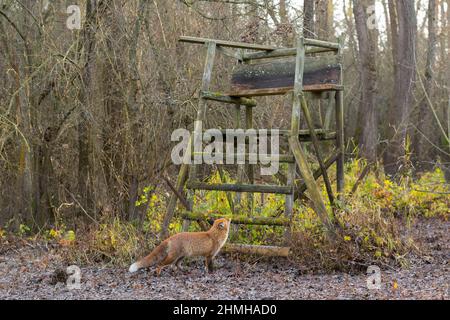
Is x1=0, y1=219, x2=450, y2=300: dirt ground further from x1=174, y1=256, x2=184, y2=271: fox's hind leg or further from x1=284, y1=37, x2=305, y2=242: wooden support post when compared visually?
x1=284, y1=37, x2=305, y2=242: wooden support post

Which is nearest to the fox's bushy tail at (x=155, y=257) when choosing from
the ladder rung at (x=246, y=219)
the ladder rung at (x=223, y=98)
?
the ladder rung at (x=246, y=219)

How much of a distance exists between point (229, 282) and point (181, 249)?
0.62 meters

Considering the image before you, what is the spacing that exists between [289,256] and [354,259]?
0.80 meters

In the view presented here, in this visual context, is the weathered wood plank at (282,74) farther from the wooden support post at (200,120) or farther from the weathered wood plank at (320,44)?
the wooden support post at (200,120)

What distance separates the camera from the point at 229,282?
769 cm

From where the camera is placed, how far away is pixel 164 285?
7.50m

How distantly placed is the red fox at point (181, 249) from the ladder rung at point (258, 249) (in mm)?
601

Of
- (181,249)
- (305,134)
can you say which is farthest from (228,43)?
(181,249)

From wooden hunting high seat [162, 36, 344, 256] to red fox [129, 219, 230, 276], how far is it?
67 cm

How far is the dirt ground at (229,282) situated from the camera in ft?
23.2

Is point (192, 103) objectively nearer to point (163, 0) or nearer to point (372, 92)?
point (163, 0)

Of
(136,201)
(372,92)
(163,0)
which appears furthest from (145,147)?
(372,92)

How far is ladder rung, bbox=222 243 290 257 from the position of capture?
8.33 metres

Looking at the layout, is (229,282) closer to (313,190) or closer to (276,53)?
(313,190)
